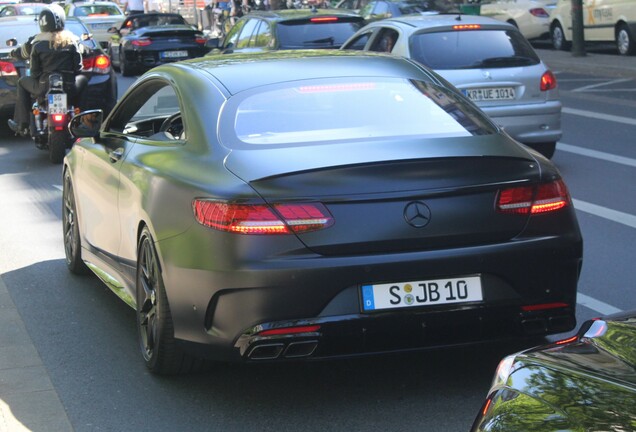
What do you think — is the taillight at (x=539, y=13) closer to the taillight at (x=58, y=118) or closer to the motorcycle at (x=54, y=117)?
the motorcycle at (x=54, y=117)

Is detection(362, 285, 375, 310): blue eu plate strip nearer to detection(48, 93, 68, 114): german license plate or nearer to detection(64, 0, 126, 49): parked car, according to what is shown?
detection(48, 93, 68, 114): german license plate

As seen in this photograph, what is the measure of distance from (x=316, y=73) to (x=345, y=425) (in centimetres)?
194

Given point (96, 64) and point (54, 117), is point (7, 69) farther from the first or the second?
point (54, 117)

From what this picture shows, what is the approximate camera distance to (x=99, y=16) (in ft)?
120

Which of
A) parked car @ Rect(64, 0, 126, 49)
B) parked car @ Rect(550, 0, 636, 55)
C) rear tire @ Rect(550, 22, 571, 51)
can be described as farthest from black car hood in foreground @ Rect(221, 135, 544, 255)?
parked car @ Rect(64, 0, 126, 49)

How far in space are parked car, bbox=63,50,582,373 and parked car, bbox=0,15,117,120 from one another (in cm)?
969

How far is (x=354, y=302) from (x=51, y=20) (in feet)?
33.4

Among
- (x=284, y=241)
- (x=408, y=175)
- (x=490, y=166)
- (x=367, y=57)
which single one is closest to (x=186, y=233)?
(x=284, y=241)

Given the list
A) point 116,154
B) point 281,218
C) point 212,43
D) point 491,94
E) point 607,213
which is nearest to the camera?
point 281,218

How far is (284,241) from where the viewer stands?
198 inches

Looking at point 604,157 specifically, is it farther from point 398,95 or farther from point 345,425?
point 345,425

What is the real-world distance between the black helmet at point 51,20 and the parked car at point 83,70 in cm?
79

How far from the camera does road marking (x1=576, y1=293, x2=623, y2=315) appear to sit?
692 cm

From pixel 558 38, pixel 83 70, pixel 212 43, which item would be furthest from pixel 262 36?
pixel 558 38
